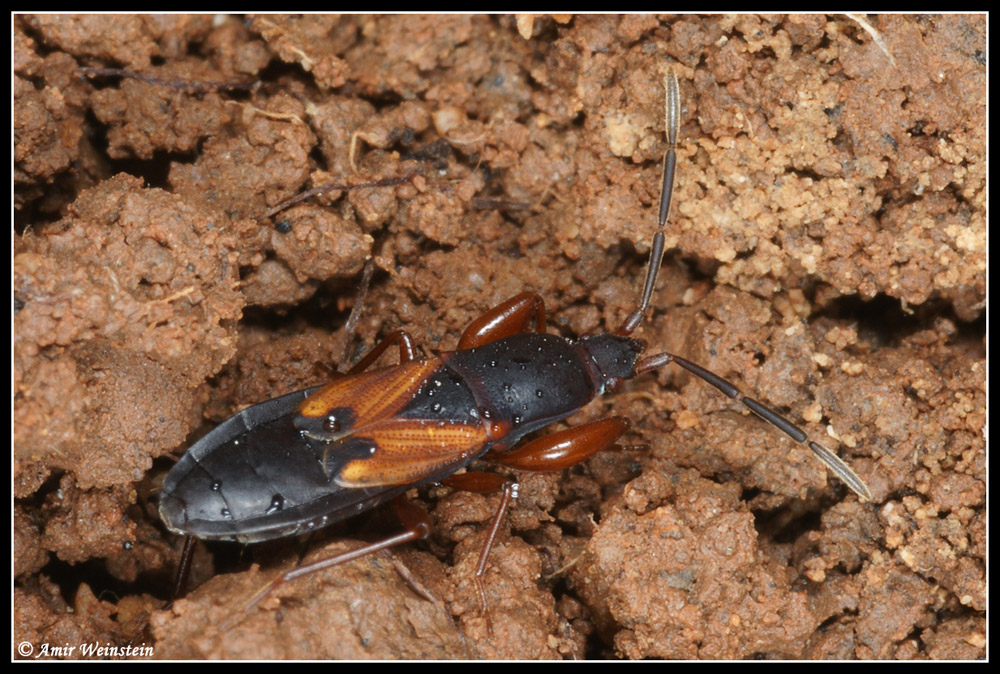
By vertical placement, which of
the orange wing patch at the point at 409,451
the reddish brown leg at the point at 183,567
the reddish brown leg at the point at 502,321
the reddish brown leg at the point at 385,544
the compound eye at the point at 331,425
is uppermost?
the reddish brown leg at the point at 502,321

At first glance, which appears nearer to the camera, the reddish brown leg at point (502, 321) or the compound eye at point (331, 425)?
the compound eye at point (331, 425)

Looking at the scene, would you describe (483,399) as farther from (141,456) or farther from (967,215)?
(967,215)

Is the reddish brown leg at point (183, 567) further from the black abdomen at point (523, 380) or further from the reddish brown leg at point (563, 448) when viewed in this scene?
the reddish brown leg at point (563, 448)

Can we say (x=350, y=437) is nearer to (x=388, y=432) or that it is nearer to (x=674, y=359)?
(x=388, y=432)

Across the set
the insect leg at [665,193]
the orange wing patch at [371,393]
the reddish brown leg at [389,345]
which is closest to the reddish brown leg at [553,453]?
the orange wing patch at [371,393]

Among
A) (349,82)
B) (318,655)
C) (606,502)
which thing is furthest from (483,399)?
(349,82)

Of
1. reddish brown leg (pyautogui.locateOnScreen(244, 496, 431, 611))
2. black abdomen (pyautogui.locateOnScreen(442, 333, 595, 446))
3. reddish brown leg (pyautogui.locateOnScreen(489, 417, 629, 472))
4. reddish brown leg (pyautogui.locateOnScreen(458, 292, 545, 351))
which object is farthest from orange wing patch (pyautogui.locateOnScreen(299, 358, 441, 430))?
reddish brown leg (pyautogui.locateOnScreen(489, 417, 629, 472))

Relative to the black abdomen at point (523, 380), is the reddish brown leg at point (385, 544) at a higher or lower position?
lower

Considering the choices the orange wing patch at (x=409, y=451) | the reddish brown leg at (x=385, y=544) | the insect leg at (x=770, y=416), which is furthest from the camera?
the insect leg at (x=770, y=416)

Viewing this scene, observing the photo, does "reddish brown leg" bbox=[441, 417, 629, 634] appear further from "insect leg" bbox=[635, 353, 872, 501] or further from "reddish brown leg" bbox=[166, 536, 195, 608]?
"reddish brown leg" bbox=[166, 536, 195, 608]
